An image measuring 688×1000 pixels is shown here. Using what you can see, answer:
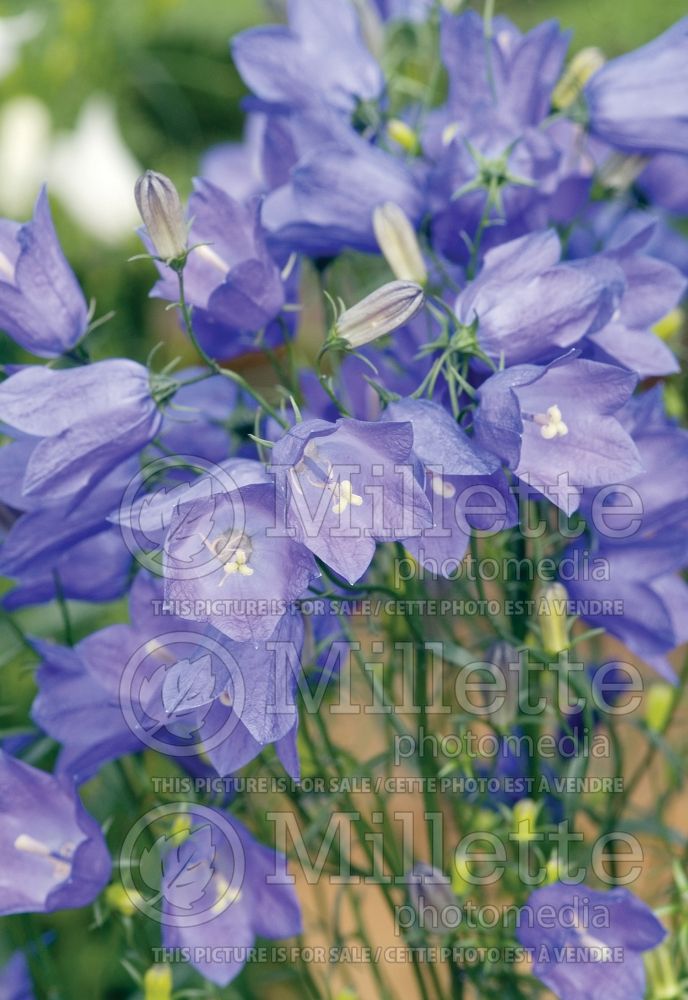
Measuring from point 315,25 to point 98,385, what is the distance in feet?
0.95

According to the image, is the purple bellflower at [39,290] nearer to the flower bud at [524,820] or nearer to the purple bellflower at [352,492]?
the purple bellflower at [352,492]

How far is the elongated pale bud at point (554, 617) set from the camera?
57 cm

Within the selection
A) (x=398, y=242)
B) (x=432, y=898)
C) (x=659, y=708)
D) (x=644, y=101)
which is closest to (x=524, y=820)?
(x=432, y=898)

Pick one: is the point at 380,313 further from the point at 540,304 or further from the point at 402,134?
the point at 402,134

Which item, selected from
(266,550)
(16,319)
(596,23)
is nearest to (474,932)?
(266,550)

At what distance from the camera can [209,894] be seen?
2.01 feet

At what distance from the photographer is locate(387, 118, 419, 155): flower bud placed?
672mm

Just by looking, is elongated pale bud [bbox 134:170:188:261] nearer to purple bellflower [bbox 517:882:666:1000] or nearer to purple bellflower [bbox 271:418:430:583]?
purple bellflower [bbox 271:418:430:583]

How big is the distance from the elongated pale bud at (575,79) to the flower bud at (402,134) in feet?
0.29

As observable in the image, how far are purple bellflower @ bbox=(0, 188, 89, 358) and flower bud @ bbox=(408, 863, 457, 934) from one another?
0.32 m

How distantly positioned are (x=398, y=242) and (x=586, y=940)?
362 mm

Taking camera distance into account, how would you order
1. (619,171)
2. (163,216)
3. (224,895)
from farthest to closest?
(619,171) < (224,895) < (163,216)

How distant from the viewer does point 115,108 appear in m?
2.11

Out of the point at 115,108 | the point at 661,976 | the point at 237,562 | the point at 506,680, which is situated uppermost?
the point at 237,562
